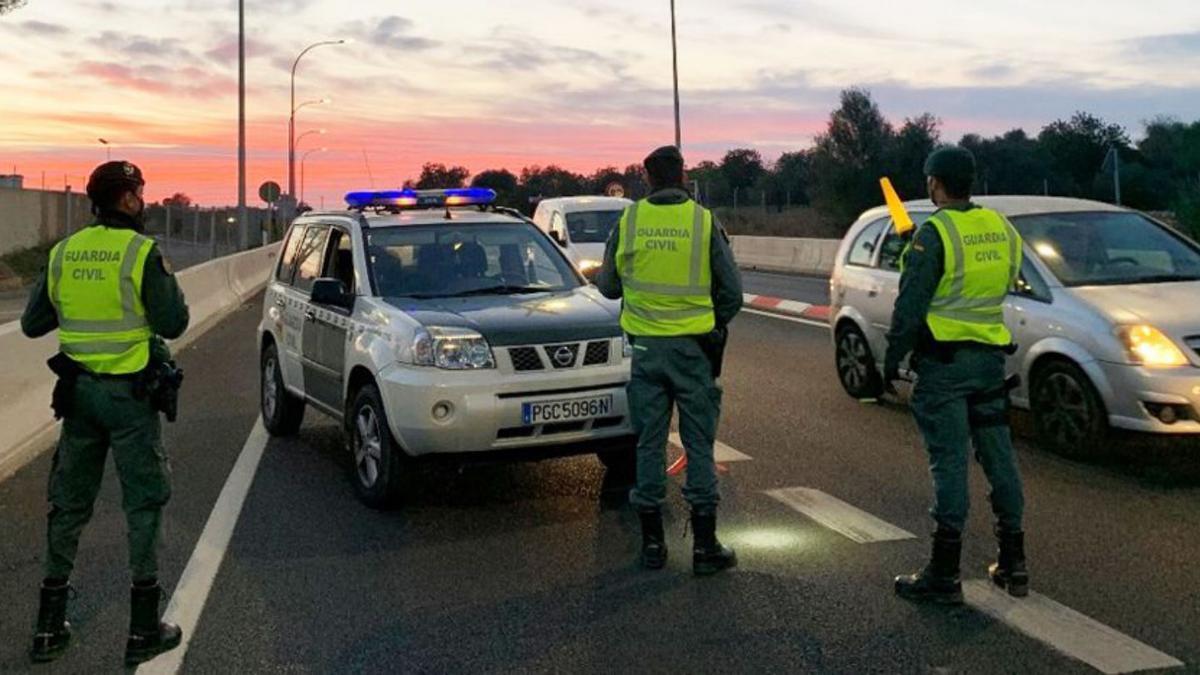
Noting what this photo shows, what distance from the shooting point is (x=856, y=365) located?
32.7 feet

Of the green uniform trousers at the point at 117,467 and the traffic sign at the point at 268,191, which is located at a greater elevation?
the traffic sign at the point at 268,191

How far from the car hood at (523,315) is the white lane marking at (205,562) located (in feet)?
4.80

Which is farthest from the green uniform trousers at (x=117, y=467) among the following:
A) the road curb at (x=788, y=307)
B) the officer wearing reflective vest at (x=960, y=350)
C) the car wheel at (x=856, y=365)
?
the road curb at (x=788, y=307)

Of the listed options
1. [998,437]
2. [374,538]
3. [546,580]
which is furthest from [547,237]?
[998,437]

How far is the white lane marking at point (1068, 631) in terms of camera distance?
4219 millimetres

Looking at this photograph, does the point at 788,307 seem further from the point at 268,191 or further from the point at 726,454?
the point at 268,191

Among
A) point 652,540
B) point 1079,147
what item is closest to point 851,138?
point 1079,147

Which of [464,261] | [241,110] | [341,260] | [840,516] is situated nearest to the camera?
[840,516]

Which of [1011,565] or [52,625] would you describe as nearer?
[52,625]

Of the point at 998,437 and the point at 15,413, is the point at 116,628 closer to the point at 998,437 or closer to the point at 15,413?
the point at 998,437

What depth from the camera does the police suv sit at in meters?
6.40

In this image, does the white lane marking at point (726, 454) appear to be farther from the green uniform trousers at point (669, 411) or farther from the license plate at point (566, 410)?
the green uniform trousers at point (669, 411)

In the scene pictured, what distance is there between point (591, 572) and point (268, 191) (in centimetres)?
3642

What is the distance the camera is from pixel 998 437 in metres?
5.10
